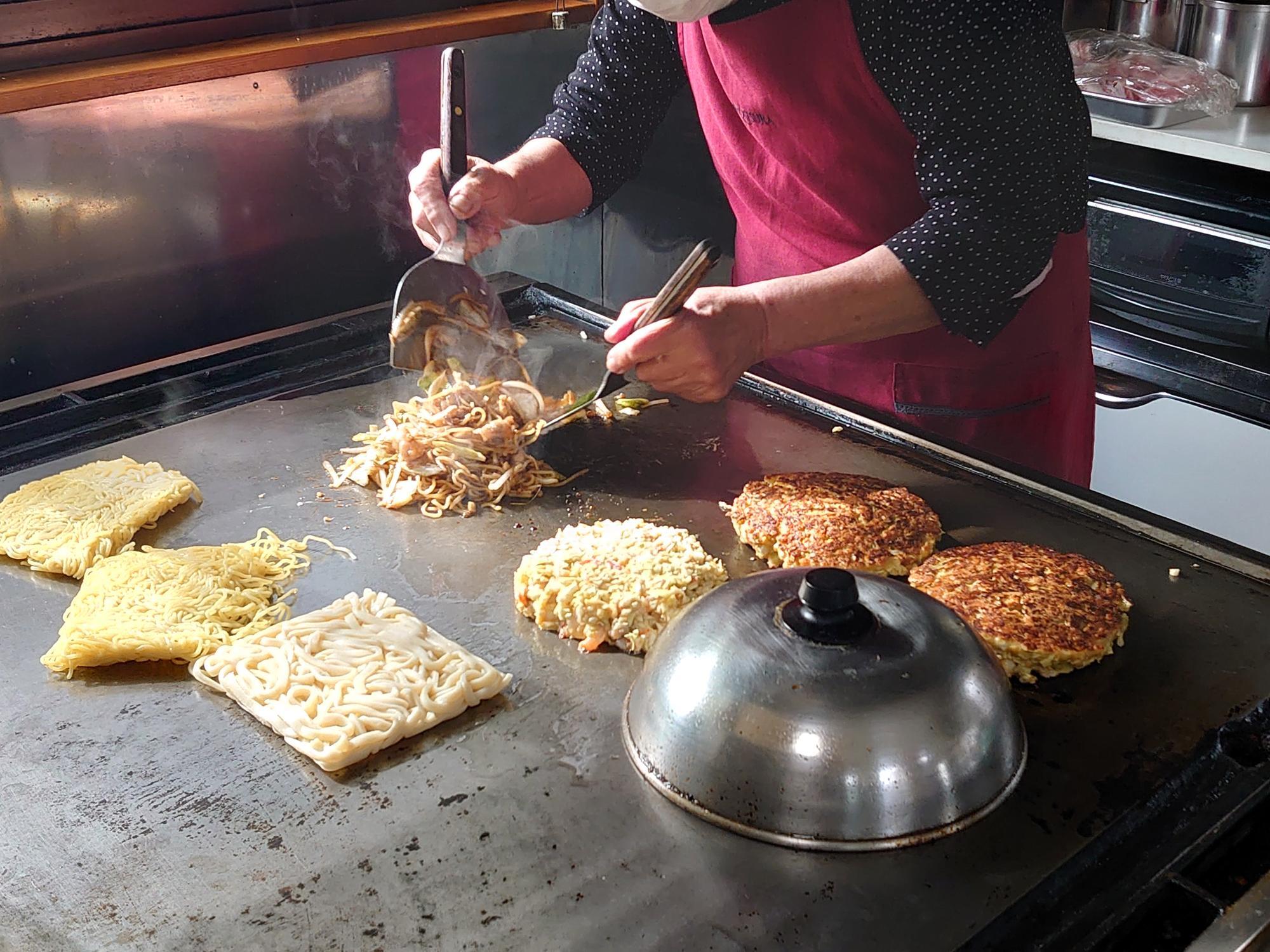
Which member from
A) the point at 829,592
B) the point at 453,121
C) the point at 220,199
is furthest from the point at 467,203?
the point at 829,592

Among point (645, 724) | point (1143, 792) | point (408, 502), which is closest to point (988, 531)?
point (1143, 792)

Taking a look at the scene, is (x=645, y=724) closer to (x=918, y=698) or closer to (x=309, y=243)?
(x=918, y=698)

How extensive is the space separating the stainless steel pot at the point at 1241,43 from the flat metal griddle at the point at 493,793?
2394 millimetres

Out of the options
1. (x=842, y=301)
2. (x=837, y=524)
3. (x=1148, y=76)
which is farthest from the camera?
(x=1148, y=76)

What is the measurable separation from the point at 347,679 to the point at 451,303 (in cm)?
111

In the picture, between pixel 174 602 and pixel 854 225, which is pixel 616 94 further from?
pixel 174 602

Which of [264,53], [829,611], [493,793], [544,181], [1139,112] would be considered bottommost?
[493,793]

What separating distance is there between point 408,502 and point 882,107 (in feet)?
4.12

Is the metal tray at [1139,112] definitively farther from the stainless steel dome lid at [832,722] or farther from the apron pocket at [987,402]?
the stainless steel dome lid at [832,722]

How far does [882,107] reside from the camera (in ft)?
8.41

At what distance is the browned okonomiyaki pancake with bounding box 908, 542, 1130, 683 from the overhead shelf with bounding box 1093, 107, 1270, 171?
6.49 feet

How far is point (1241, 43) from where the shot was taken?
4051mm

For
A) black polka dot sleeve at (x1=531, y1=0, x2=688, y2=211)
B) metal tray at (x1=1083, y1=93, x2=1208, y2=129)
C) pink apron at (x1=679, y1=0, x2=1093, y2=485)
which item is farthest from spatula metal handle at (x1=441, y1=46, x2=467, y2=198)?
metal tray at (x1=1083, y1=93, x2=1208, y2=129)

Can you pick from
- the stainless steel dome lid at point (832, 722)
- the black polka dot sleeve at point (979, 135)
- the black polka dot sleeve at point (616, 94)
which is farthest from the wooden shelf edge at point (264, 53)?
the stainless steel dome lid at point (832, 722)
